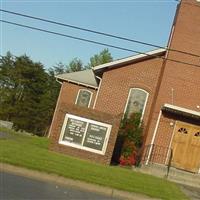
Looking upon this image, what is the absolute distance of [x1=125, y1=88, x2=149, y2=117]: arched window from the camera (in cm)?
2839

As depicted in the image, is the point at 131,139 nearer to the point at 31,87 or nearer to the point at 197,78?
the point at 197,78

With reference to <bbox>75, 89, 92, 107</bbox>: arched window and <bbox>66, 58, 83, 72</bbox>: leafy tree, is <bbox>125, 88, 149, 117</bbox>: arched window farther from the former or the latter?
<bbox>66, 58, 83, 72</bbox>: leafy tree

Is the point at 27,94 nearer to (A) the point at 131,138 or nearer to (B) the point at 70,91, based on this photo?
(B) the point at 70,91

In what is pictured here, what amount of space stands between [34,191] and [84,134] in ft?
34.0

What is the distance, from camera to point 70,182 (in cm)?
1501

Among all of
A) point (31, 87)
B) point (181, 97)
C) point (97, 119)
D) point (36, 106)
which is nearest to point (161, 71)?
point (181, 97)

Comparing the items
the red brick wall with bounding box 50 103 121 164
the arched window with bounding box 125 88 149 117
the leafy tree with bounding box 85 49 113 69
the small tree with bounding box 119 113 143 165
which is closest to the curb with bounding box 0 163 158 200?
the red brick wall with bounding box 50 103 121 164

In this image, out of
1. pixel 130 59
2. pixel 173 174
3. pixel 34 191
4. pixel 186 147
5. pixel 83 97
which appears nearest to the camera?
pixel 34 191

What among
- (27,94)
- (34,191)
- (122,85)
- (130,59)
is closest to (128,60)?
(130,59)

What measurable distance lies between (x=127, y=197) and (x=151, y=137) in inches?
471

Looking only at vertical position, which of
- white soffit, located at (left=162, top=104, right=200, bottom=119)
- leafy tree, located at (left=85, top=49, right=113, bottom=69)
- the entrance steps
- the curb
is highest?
leafy tree, located at (left=85, top=49, right=113, bottom=69)

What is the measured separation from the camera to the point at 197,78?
27.2 meters

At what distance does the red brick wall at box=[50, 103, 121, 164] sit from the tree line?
27094mm

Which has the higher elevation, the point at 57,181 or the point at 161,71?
the point at 161,71
